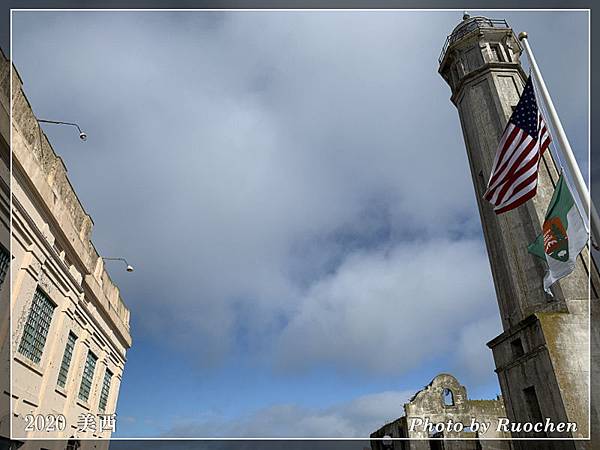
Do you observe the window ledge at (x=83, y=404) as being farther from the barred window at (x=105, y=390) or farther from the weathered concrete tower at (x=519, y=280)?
the weathered concrete tower at (x=519, y=280)

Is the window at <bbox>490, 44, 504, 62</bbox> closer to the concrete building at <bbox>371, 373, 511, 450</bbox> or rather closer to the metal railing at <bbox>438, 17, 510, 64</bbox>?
the metal railing at <bbox>438, 17, 510, 64</bbox>

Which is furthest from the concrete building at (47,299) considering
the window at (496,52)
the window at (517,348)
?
the window at (496,52)

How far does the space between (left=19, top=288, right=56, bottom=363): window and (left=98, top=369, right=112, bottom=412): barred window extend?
8739 mm

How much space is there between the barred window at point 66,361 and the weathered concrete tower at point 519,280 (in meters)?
18.2

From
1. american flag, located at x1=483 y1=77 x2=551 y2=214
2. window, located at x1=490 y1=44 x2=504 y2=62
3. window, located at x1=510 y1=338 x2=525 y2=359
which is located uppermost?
window, located at x1=490 y1=44 x2=504 y2=62

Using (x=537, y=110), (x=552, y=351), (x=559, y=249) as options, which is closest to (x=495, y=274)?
(x=552, y=351)

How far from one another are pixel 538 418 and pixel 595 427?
7.52ft

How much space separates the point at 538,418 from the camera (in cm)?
1592

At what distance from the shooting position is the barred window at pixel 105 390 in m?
23.1

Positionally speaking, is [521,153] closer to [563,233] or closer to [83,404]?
[563,233]

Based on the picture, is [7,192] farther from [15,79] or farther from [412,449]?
[412,449]

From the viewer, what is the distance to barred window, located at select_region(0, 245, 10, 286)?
495 inches

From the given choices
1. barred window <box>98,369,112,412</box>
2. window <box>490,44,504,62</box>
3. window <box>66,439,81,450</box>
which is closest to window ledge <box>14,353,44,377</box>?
window <box>66,439,81,450</box>

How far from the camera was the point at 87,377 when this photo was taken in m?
20.8
